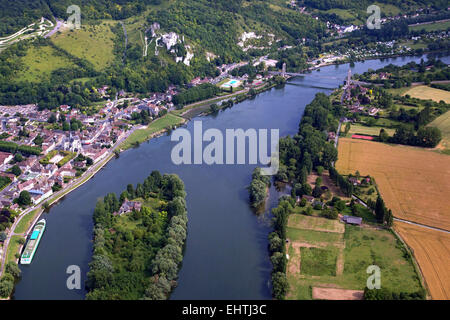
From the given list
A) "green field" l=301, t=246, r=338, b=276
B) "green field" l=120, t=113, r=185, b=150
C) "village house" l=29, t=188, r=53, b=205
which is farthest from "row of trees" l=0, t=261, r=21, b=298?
"green field" l=120, t=113, r=185, b=150

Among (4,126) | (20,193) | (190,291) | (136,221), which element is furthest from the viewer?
(4,126)

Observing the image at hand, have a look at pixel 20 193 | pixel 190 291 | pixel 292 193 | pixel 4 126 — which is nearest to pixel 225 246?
pixel 190 291

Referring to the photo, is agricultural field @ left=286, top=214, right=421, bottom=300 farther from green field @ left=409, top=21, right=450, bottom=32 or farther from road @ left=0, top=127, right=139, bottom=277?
green field @ left=409, top=21, right=450, bottom=32

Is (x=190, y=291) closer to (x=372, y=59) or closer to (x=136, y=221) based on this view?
(x=136, y=221)

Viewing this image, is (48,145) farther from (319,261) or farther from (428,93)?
(428,93)

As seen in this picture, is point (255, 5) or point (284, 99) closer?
point (284, 99)

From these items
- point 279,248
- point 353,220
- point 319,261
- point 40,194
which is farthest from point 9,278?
point 353,220

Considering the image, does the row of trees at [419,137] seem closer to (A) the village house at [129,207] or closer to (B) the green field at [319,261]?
(B) the green field at [319,261]
